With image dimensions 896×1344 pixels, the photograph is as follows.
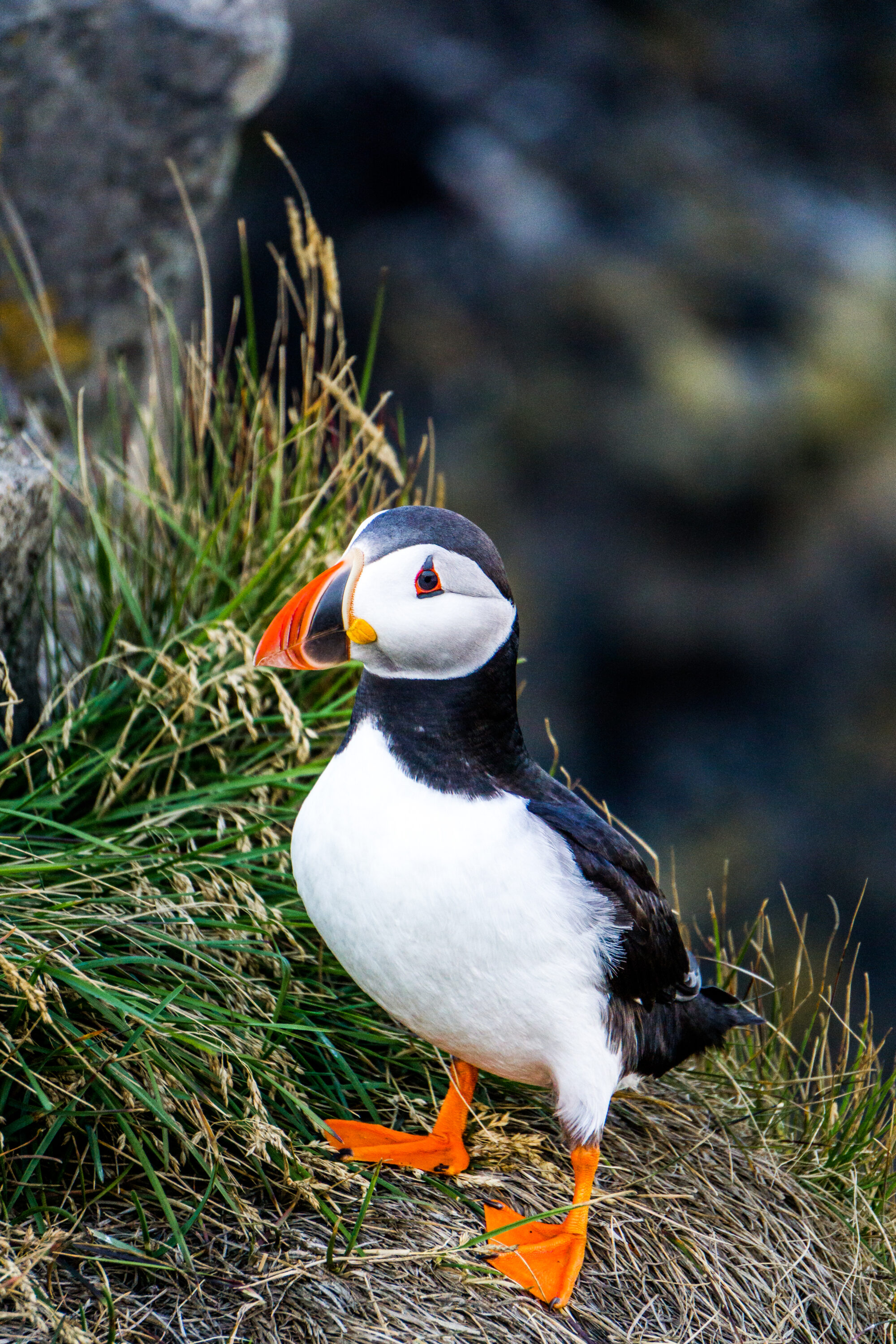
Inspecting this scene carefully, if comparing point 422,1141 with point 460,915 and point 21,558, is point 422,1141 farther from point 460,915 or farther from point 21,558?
point 21,558

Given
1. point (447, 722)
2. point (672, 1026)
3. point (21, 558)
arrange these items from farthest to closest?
point (21, 558), point (672, 1026), point (447, 722)

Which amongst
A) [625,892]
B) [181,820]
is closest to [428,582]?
[625,892]

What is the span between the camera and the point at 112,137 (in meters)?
4.23

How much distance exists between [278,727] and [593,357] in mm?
5015

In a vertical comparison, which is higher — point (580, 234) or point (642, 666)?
point (580, 234)

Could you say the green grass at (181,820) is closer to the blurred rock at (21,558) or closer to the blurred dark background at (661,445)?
the blurred rock at (21,558)

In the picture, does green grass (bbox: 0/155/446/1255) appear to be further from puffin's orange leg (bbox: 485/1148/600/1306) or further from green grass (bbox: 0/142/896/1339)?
puffin's orange leg (bbox: 485/1148/600/1306)

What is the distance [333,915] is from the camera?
6.39 ft

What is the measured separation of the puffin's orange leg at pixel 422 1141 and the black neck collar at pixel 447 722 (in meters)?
0.69

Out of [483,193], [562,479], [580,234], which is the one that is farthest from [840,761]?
[483,193]

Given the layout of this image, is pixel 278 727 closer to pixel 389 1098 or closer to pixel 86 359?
pixel 389 1098

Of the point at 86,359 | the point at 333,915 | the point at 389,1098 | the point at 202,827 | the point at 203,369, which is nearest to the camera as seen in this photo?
the point at 333,915

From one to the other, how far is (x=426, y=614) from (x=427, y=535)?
0.13 metres

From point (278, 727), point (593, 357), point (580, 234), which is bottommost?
point (593, 357)
